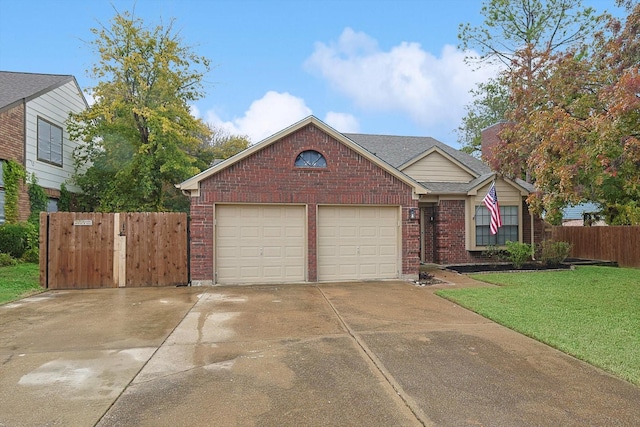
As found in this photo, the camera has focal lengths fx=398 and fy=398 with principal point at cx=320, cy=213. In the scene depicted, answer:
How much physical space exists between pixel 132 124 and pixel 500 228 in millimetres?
15612

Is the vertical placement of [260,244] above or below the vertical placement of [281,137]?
below

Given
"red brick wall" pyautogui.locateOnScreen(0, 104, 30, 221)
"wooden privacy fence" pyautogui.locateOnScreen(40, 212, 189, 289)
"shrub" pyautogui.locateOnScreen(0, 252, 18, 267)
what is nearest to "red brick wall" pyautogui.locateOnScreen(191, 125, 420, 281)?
"wooden privacy fence" pyautogui.locateOnScreen(40, 212, 189, 289)

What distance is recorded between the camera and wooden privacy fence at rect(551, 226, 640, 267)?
48.4 feet

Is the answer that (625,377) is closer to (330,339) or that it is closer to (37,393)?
(330,339)

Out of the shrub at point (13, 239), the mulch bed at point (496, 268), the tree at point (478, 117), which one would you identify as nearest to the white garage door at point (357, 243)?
the mulch bed at point (496, 268)

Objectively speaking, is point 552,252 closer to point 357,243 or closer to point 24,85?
point 357,243

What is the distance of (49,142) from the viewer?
15516mm

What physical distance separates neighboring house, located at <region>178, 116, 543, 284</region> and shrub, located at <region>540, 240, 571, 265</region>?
549 cm

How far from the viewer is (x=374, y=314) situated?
7.12m

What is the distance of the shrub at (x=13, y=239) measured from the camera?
1266 cm

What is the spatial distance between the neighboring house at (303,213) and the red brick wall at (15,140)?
294 inches

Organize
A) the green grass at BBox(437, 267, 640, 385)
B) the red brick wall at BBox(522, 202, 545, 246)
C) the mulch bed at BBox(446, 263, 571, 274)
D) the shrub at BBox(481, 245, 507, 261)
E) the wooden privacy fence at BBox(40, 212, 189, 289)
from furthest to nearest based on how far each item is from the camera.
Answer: the red brick wall at BBox(522, 202, 545, 246)
the shrub at BBox(481, 245, 507, 261)
the mulch bed at BBox(446, 263, 571, 274)
the wooden privacy fence at BBox(40, 212, 189, 289)
the green grass at BBox(437, 267, 640, 385)

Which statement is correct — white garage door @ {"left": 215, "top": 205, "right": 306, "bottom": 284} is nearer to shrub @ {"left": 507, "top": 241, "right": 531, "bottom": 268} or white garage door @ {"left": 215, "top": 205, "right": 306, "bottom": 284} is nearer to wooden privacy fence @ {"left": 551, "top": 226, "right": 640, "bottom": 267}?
shrub @ {"left": 507, "top": 241, "right": 531, "bottom": 268}

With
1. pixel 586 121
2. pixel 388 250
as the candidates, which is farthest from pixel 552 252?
pixel 586 121
